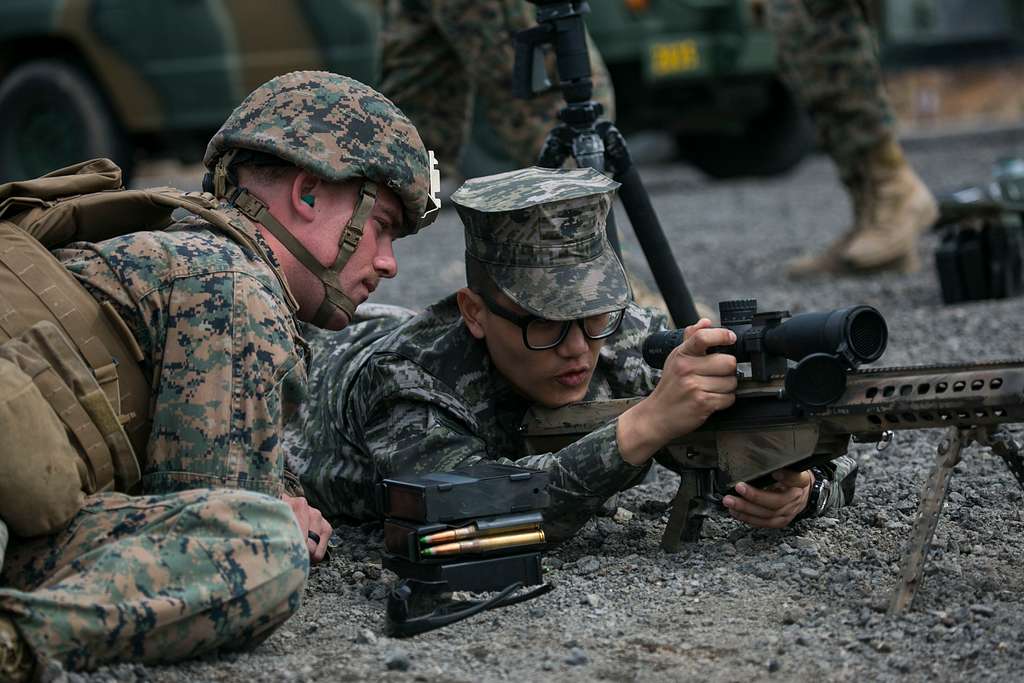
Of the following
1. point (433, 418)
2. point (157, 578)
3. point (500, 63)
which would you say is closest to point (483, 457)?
point (433, 418)

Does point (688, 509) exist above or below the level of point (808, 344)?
below

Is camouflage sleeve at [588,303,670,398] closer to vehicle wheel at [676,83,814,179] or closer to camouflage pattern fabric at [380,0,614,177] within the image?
camouflage pattern fabric at [380,0,614,177]

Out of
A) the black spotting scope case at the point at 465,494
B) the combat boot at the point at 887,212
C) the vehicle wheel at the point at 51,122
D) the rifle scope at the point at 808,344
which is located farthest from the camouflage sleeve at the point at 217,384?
the vehicle wheel at the point at 51,122

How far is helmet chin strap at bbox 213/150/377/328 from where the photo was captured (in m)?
3.36

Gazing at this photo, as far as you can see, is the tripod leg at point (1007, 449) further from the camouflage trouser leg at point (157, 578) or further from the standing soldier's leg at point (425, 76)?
the standing soldier's leg at point (425, 76)

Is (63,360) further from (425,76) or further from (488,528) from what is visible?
(425,76)

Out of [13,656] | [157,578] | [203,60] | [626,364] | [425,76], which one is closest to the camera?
[13,656]

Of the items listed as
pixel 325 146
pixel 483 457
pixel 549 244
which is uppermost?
pixel 325 146

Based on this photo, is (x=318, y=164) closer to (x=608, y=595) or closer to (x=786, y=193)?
(x=608, y=595)

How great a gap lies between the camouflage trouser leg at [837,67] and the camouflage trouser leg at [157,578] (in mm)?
5369

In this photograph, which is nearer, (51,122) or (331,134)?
(331,134)

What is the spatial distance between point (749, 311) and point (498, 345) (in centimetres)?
72

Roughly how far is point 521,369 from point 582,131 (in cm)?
111

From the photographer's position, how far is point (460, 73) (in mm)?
6516
